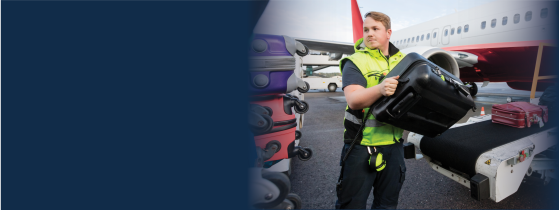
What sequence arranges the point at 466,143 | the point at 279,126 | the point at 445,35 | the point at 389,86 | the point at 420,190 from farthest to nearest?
the point at 445,35 < the point at 420,190 < the point at 466,143 < the point at 279,126 < the point at 389,86

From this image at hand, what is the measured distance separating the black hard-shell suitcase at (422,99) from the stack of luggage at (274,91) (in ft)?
1.89

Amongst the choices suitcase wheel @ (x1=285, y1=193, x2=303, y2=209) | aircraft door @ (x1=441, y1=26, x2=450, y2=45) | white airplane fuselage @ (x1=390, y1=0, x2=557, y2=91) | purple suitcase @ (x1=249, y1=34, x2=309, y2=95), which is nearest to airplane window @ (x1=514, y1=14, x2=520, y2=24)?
white airplane fuselage @ (x1=390, y1=0, x2=557, y2=91)

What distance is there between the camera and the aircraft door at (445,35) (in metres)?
7.72

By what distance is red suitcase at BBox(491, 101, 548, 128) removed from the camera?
2059 millimetres

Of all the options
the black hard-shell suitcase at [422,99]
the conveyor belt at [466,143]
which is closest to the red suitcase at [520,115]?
the conveyor belt at [466,143]

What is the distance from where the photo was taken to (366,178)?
Result: 1.19 metres

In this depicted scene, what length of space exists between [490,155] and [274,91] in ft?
4.95

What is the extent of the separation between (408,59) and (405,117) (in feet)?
0.89

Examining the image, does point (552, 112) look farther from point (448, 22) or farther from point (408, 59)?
point (448, 22)

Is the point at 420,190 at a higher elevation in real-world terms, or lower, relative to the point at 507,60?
lower

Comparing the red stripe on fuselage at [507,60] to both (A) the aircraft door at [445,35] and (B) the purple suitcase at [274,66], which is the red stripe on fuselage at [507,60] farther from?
(B) the purple suitcase at [274,66]

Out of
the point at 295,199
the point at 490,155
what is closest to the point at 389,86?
the point at 295,199

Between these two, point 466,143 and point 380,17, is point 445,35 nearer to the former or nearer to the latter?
point 466,143

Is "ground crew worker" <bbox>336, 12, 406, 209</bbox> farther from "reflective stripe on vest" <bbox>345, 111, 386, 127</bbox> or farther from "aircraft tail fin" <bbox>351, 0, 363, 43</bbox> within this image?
"aircraft tail fin" <bbox>351, 0, 363, 43</bbox>
